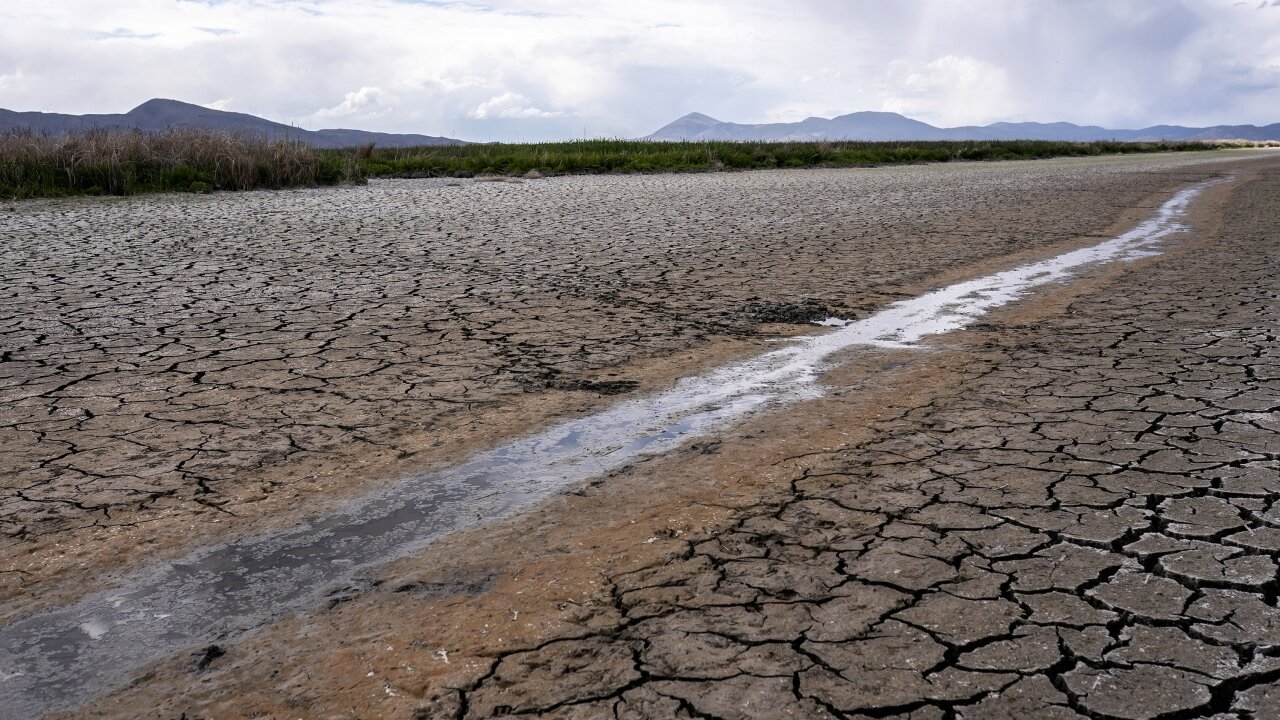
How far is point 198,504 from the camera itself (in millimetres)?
3234

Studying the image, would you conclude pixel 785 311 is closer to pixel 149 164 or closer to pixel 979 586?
pixel 979 586

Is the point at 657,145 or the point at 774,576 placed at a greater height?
the point at 657,145

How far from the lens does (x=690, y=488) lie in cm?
329

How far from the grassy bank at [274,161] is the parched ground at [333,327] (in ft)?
8.40

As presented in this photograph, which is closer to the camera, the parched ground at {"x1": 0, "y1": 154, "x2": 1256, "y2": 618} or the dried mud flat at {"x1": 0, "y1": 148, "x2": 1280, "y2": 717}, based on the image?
the dried mud flat at {"x1": 0, "y1": 148, "x2": 1280, "y2": 717}

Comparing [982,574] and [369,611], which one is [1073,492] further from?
[369,611]

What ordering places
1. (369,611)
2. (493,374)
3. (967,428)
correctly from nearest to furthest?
(369,611)
(967,428)
(493,374)

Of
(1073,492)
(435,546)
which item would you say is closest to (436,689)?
(435,546)

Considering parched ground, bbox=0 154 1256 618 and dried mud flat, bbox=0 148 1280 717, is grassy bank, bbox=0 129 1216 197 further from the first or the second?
dried mud flat, bbox=0 148 1280 717

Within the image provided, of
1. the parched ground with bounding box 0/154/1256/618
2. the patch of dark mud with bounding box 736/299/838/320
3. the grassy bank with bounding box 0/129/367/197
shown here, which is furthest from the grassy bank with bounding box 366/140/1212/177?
the patch of dark mud with bounding box 736/299/838/320

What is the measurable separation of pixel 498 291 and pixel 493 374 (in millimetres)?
2238

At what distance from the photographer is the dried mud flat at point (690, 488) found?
7.06ft

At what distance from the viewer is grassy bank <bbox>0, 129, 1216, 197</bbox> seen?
615 inches

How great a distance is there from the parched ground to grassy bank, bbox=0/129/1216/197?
256 cm
